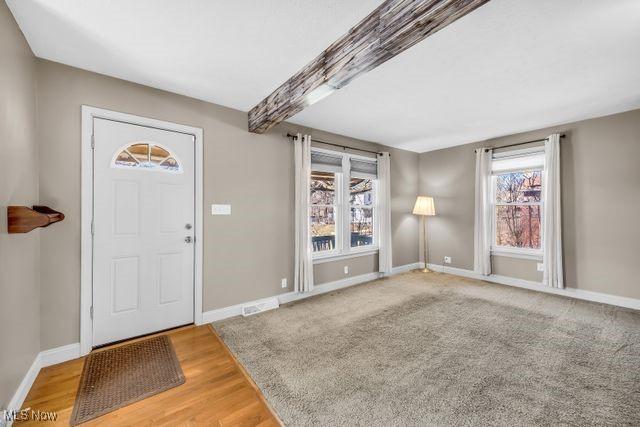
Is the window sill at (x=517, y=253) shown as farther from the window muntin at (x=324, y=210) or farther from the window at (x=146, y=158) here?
the window at (x=146, y=158)

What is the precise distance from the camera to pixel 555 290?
395 cm

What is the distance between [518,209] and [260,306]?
14.5 ft

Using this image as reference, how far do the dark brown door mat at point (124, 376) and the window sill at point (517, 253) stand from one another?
193 inches

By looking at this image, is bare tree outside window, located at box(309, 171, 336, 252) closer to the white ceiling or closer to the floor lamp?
the white ceiling

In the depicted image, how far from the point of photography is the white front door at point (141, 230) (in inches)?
97.8

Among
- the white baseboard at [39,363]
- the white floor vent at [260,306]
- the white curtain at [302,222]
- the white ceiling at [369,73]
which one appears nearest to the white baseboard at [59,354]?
the white baseboard at [39,363]

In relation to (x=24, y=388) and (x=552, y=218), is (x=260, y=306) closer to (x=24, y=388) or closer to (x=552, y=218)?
(x=24, y=388)

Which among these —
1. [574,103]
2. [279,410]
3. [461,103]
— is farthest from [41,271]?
[574,103]

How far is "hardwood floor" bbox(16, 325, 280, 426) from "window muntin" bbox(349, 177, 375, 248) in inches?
116

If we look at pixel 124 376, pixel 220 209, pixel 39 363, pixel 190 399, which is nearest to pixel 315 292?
pixel 220 209

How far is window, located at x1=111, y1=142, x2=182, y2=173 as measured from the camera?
8.43ft

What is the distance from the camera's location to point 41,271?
220cm

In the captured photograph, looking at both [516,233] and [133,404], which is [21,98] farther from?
[516,233]

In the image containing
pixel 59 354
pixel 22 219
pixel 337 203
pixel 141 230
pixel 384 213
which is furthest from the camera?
pixel 384 213
